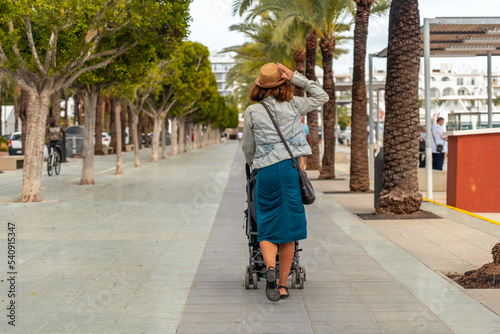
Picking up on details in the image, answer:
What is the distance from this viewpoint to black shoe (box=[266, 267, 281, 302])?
4.90 meters

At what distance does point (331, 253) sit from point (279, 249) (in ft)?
6.80

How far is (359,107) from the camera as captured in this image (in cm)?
1448

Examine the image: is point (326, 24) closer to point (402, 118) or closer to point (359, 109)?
point (359, 109)

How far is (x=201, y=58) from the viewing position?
37094 mm

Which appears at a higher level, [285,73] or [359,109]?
[359,109]

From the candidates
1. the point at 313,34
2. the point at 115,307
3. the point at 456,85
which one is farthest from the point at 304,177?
the point at 456,85

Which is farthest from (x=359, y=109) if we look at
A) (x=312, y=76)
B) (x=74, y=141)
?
(x=74, y=141)

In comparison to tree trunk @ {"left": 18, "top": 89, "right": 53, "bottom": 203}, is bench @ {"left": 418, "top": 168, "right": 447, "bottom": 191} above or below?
below

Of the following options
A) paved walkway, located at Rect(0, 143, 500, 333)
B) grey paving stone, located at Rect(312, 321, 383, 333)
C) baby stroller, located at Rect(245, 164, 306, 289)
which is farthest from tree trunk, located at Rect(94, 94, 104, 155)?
grey paving stone, located at Rect(312, 321, 383, 333)

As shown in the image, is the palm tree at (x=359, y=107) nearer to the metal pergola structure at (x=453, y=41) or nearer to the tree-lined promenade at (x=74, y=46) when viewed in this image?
the metal pergola structure at (x=453, y=41)

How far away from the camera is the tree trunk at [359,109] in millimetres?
14359

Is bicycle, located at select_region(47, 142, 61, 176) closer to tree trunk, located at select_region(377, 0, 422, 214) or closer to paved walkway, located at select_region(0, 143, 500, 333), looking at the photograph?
paved walkway, located at select_region(0, 143, 500, 333)

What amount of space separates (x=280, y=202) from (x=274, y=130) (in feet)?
1.84

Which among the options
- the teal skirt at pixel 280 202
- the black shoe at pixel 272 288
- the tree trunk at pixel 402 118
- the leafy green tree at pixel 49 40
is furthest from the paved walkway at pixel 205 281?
the leafy green tree at pixel 49 40
